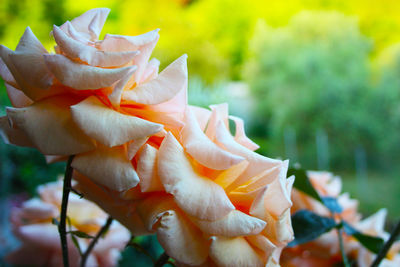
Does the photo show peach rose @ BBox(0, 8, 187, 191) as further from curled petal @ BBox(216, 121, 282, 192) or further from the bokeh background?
the bokeh background

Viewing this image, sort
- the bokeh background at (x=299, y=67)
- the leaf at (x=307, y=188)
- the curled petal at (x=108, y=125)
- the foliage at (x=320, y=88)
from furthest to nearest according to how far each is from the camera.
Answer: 1. the foliage at (x=320, y=88)
2. the bokeh background at (x=299, y=67)
3. the leaf at (x=307, y=188)
4. the curled petal at (x=108, y=125)

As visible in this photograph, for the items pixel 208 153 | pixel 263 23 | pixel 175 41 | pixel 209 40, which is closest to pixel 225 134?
pixel 208 153

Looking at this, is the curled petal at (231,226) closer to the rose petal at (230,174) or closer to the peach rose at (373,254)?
the rose petal at (230,174)

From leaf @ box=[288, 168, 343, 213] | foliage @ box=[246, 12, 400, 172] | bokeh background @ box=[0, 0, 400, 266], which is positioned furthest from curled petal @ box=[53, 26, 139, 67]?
foliage @ box=[246, 12, 400, 172]

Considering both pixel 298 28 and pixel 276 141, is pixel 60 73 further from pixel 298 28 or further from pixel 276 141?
pixel 298 28

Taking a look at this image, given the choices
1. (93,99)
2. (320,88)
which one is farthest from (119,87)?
(320,88)

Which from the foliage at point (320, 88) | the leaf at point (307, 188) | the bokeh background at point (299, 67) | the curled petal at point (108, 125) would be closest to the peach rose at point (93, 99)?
the curled petal at point (108, 125)

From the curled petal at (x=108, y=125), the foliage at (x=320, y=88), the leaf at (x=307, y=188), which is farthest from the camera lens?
the foliage at (x=320, y=88)
